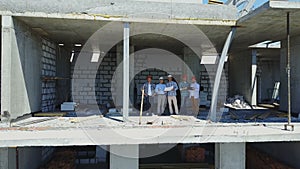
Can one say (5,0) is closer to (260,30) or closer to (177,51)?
(260,30)

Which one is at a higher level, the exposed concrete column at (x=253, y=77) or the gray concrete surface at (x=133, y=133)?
the exposed concrete column at (x=253, y=77)

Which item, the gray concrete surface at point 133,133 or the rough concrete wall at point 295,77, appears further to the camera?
the rough concrete wall at point 295,77

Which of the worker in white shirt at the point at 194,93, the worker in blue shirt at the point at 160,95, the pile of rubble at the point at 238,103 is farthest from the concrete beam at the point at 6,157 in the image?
the pile of rubble at the point at 238,103

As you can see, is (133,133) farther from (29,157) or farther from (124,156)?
(29,157)

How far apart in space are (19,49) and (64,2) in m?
1.53

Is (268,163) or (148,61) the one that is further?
(148,61)

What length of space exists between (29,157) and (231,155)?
16.3 ft

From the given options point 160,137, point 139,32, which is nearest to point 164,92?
point 139,32

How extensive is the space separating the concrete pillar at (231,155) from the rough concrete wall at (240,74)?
22.1 feet

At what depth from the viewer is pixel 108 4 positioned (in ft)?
19.7

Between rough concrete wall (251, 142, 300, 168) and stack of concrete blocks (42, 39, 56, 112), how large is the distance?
7265 millimetres

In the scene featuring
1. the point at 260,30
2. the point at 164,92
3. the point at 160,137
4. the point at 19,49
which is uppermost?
the point at 260,30

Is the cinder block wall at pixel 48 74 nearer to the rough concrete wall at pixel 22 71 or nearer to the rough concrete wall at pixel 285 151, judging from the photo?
the rough concrete wall at pixel 22 71

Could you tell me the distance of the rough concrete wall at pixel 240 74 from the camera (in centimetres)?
1212
